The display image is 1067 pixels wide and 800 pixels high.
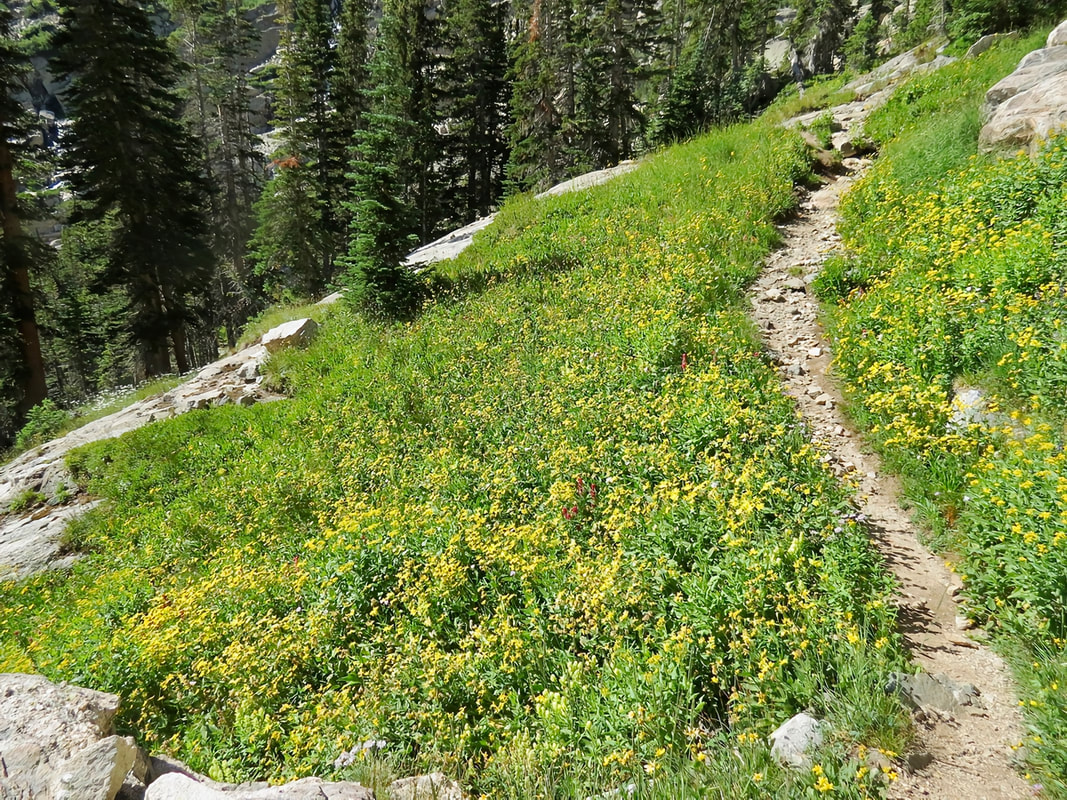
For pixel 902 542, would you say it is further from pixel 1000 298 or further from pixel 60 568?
pixel 60 568

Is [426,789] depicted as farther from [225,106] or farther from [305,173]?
[225,106]

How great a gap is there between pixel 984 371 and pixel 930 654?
117 inches

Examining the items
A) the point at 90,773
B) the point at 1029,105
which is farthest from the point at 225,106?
the point at 90,773

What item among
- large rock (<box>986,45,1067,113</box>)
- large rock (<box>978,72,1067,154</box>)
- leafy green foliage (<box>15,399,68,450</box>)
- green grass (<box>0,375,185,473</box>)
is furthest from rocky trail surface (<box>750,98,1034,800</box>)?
leafy green foliage (<box>15,399,68,450</box>)

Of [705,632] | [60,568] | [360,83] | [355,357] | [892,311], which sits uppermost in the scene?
[360,83]

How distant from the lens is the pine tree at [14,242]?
60.2ft

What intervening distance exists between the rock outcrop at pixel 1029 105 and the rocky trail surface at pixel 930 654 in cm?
448

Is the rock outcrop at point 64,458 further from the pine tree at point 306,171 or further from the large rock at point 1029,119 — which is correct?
the large rock at point 1029,119

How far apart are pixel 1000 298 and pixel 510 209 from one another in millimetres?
15285

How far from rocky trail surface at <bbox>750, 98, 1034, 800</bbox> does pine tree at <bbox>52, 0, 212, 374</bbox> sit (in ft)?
77.2

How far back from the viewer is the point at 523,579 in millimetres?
4598

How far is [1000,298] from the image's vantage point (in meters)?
5.22

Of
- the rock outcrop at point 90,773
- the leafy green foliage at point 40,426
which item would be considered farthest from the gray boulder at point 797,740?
the leafy green foliage at point 40,426

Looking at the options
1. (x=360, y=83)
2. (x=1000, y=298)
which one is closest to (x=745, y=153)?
(x=1000, y=298)
